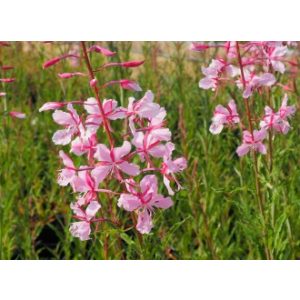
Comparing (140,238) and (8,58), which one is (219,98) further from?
(140,238)

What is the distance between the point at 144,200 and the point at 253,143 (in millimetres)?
438

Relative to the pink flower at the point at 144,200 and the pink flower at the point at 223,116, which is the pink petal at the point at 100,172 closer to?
the pink flower at the point at 144,200

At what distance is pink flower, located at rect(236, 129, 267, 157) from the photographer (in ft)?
4.55

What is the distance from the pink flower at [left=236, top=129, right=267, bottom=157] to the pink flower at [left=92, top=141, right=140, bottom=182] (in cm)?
42

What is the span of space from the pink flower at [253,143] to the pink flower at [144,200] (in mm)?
388

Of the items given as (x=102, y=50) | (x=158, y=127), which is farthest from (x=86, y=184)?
(x=102, y=50)

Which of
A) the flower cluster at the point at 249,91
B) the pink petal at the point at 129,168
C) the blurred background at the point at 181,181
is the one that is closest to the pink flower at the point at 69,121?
the pink petal at the point at 129,168

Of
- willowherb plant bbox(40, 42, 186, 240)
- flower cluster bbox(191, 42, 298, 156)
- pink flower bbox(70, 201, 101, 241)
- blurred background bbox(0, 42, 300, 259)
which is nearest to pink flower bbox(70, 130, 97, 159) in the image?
willowherb plant bbox(40, 42, 186, 240)

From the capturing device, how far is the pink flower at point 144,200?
104cm

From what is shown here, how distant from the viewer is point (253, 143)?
1.39m

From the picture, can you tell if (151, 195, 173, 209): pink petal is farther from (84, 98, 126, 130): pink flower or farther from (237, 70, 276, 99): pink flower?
(237, 70, 276, 99): pink flower

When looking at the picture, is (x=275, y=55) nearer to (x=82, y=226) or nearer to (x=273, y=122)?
(x=273, y=122)
